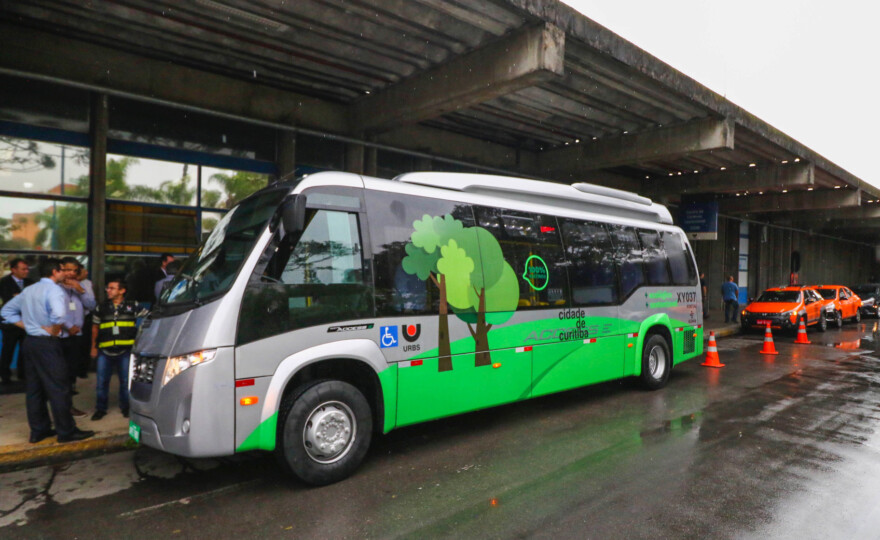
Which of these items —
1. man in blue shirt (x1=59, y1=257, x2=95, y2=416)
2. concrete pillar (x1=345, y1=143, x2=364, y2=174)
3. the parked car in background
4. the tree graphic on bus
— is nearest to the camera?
the tree graphic on bus

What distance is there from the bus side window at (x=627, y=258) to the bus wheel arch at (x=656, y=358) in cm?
100

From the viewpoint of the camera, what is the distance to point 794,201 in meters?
23.7

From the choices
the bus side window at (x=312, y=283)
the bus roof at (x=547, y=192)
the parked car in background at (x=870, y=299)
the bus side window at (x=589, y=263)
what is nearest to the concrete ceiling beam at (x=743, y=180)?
the parked car in background at (x=870, y=299)

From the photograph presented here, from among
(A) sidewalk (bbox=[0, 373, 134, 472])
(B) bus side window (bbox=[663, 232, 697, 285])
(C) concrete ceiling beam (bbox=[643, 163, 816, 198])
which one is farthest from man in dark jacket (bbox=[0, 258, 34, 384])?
(C) concrete ceiling beam (bbox=[643, 163, 816, 198])

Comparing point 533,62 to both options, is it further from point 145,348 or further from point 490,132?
point 145,348

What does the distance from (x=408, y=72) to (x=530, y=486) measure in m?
8.84

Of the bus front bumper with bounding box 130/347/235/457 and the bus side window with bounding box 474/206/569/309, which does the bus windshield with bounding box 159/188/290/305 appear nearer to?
the bus front bumper with bounding box 130/347/235/457

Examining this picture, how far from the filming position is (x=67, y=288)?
6672 millimetres

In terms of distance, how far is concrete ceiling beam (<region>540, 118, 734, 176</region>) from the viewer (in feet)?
43.6

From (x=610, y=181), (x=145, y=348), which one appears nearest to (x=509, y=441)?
(x=145, y=348)

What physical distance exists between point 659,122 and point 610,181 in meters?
5.81

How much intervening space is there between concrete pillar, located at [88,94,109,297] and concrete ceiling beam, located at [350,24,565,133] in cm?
534

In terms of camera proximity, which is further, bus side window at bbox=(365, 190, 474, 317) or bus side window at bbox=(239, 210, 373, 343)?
bus side window at bbox=(365, 190, 474, 317)

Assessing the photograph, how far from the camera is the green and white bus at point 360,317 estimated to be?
428 cm
